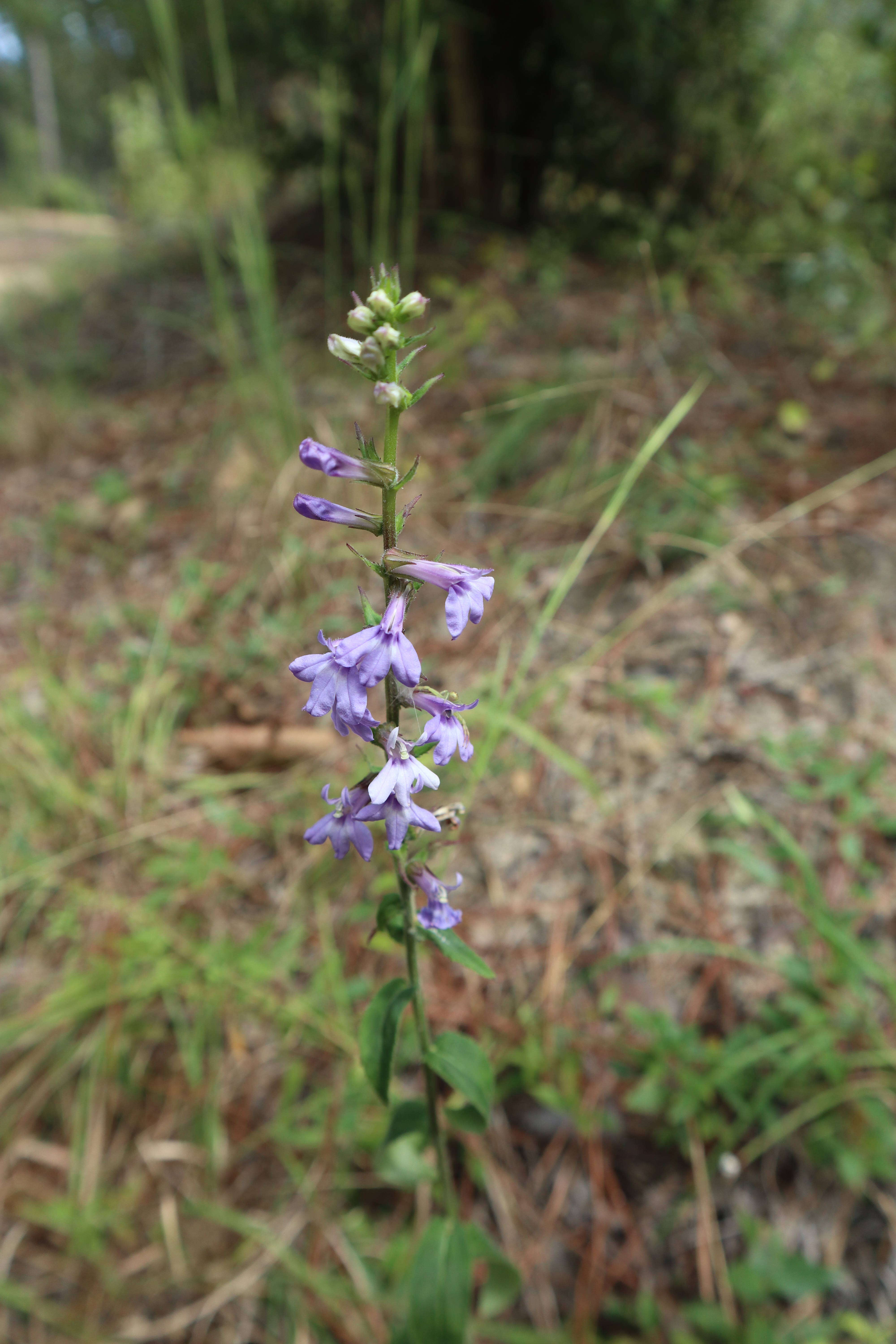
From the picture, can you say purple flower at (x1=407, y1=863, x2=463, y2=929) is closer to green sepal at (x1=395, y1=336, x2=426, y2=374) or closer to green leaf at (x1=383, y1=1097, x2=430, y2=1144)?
green leaf at (x1=383, y1=1097, x2=430, y2=1144)

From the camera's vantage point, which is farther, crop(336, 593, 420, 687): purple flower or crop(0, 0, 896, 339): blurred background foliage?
crop(0, 0, 896, 339): blurred background foliage

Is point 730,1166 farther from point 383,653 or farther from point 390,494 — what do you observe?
point 390,494

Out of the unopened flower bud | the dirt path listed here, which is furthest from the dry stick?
the dirt path

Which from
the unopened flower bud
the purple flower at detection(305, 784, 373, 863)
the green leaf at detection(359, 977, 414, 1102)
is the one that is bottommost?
the green leaf at detection(359, 977, 414, 1102)

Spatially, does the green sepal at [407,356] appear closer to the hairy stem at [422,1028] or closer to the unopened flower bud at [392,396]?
the unopened flower bud at [392,396]

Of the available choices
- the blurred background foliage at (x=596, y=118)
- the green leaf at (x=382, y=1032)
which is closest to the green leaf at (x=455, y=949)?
the green leaf at (x=382, y=1032)

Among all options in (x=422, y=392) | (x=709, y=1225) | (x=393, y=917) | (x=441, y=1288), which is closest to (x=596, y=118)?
(x=422, y=392)

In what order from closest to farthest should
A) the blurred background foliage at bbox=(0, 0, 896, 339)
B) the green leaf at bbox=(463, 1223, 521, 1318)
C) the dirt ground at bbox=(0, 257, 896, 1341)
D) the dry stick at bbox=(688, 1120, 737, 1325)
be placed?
1. the green leaf at bbox=(463, 1223, 521, 1318)
2. the dry stick at bbox=(688, 1120, 737, 1325)
3. the dirt ground at bbox=(0, 257, 896, 1341)
4. the blurred background foliage at bbox=(0, 0, 896, 339)
